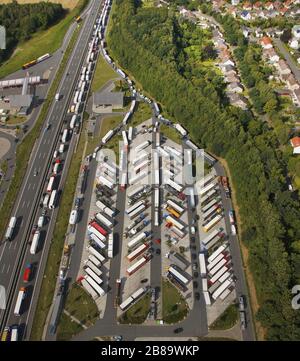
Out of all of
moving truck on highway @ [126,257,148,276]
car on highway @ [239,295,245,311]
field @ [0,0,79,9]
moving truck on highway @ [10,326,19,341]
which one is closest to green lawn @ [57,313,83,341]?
moving truck on highway @ [10,326,19,341]

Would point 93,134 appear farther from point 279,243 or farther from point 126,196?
point 279,243

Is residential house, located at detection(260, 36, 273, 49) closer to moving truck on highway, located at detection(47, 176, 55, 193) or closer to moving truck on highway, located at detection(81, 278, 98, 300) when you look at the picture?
moving truck on highway, located at detection(47, 176, 55, 193)

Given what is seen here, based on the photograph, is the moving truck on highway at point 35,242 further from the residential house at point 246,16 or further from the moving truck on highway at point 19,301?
the residential house at point 246,16

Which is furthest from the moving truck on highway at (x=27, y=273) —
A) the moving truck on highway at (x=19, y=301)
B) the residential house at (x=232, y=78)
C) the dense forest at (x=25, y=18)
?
the dense forest at (x=25, y=18)

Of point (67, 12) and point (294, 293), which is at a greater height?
point (67, 12)

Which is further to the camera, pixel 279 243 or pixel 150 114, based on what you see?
pixel 150 114

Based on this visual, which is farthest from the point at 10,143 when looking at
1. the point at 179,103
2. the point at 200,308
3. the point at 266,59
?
the point at 266,59

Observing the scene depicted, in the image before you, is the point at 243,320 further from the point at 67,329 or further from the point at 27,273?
the point at 27,273
